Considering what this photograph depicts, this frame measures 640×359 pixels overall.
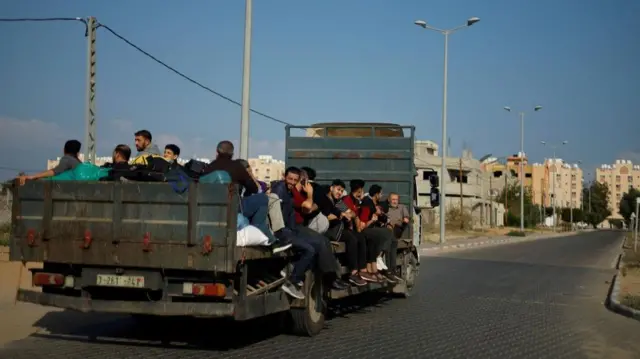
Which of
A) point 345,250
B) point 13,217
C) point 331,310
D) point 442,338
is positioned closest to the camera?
point 13,217

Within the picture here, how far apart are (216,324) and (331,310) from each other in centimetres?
243

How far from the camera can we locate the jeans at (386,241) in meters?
12.0

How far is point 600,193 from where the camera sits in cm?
15962

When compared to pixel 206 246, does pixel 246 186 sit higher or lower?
higher

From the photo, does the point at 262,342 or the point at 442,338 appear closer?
the point at 262,342

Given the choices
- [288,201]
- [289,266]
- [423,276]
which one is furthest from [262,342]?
[423,276]

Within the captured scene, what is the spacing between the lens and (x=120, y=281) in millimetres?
7914

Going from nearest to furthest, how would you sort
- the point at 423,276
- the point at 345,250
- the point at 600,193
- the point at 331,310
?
the point at 345,250 → the point at 331,310 → the point at 423,276 → the point at 600,193

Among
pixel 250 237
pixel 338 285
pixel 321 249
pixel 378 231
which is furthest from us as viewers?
pixel 378 231

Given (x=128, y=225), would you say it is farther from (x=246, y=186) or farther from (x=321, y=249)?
(x=321, y=249)

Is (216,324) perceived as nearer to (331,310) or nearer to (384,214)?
(331,310)

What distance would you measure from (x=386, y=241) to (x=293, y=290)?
3659mm

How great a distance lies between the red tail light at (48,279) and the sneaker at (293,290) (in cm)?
243

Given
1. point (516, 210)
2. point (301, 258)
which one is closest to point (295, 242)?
point (301, 258)
